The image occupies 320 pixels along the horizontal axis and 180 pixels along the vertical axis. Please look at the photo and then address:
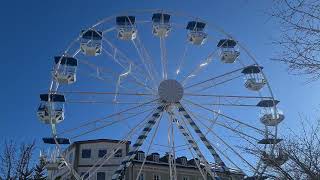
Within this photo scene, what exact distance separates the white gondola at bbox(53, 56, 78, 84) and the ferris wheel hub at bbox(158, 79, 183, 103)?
5510mm

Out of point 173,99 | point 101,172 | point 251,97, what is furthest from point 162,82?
point 101,172

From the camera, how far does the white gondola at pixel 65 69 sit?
3131 cm

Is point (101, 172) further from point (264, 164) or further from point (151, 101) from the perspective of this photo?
point (264, 164)

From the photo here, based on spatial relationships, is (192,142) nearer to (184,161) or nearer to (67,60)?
(67,60)

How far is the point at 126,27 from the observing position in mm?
33500

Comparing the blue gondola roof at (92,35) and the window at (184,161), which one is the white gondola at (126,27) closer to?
the blue gondola roof at (92,35)

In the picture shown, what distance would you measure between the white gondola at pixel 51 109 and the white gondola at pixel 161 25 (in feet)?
25.6

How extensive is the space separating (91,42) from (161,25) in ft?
16.0

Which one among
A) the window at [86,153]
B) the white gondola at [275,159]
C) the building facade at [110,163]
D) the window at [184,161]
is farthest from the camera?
the window at [184,161]

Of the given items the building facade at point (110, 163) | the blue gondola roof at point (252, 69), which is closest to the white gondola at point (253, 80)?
the blue gondola roof at point (252, 69)

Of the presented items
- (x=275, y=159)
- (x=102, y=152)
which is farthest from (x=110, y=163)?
(x=275, y=159)

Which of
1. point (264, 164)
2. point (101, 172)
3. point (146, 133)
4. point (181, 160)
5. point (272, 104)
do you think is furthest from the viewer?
point (181, 160)

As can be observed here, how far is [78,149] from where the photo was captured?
57.9 metres

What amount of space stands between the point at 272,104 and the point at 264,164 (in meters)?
18.8
